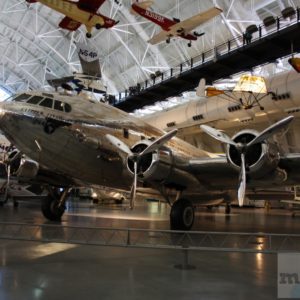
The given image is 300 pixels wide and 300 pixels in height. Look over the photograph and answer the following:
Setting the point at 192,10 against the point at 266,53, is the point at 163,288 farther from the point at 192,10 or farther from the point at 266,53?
the point at 192,10

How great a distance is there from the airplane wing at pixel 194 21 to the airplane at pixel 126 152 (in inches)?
408

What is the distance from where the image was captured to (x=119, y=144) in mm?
10555

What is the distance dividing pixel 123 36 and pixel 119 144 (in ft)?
81.7

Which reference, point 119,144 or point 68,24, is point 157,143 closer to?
point 119,144

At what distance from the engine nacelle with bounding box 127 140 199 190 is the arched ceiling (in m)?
14.9

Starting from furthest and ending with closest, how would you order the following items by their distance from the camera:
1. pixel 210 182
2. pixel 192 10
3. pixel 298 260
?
1. pixel 192 10
2. pixel 210 182
3. pixel 298 260

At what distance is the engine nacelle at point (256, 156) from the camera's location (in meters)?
9.58

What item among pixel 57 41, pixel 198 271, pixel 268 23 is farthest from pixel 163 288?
pixel 57 41

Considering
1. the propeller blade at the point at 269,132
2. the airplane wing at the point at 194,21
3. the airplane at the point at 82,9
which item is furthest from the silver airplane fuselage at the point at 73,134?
the airplane wing at the point at 194,21

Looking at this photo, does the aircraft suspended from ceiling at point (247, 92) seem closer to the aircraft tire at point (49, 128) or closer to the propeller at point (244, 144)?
the propeller at point (244, 144)

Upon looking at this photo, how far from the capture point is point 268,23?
2078 centimetres

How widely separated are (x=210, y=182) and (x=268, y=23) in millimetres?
12565

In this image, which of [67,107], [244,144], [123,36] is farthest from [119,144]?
[123,36]

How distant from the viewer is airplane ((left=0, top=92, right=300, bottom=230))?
9922 millimetres
